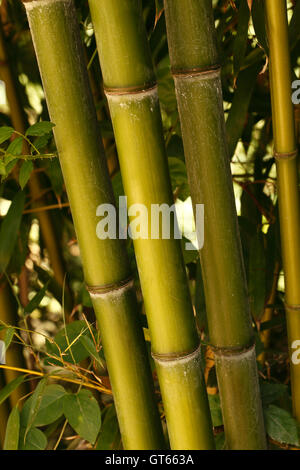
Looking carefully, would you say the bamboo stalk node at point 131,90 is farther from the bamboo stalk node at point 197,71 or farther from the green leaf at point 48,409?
the green leaf at point 48,409

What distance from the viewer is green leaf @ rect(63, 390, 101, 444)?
2.04 ft

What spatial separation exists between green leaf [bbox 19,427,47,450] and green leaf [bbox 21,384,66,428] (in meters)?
0.01

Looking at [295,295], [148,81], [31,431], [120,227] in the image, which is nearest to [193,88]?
[148,81]

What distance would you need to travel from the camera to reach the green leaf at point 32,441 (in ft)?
2.18

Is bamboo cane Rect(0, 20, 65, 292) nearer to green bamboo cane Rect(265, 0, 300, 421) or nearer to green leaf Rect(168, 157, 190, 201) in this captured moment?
green leaf Rect(168, 157, 190, 201)

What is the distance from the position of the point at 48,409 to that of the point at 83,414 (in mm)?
47

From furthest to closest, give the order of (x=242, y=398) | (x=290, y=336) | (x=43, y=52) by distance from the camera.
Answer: (x=290, y=336) → (x=242, y=398) → (x=43, y=52)

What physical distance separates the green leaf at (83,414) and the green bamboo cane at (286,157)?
27 centimetres

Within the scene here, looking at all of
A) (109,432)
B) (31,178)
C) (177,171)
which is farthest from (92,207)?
(31,178)
